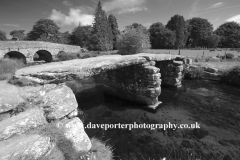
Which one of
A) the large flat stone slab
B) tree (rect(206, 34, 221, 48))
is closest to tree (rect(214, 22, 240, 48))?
tree (rect(206, 34, 221, 48))

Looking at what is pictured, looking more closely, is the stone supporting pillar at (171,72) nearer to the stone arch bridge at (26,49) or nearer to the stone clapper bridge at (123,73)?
the stone clapper bridge at (123,73)

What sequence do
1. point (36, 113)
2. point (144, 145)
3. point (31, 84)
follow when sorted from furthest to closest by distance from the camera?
point (144, 145), point (31, 84), point (36, 113)

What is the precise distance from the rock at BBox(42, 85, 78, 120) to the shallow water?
7.19 feet

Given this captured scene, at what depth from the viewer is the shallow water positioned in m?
4.30

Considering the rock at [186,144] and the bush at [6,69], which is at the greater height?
the bush at [6,69]

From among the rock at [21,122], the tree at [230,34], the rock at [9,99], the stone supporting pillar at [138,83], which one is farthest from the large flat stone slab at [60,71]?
the tree at [230,34]

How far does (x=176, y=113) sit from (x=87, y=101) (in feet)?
20.1

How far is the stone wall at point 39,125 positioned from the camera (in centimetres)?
178

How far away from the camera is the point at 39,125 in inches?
86.6

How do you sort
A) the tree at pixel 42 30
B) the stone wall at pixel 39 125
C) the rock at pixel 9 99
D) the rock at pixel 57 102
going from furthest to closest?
the tree at pixel 42 30 → the rock at pixel 57 102 → the rock at pixel 9 99 → the stone wall at pixel 39 125

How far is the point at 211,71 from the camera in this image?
13.7 metres

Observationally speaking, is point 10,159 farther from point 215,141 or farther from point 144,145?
point 215,141

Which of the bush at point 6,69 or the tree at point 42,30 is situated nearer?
the bush at point 6,69

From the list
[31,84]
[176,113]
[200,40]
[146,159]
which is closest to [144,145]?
[146,159]
